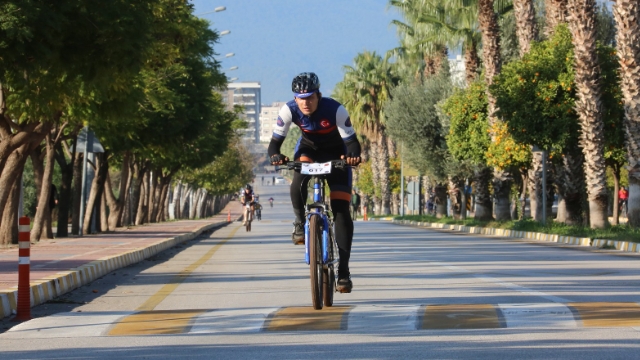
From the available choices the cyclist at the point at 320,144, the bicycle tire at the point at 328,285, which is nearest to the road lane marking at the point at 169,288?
the bicycle tire at the point at 328,285

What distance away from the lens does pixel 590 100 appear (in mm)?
32031

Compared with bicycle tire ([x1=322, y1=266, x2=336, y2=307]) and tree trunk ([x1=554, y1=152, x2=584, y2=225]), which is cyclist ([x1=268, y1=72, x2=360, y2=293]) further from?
tree trunk ([x1=554, y1=152, x2=584, y2=225])

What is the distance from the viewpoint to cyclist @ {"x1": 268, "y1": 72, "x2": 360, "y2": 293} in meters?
10.6

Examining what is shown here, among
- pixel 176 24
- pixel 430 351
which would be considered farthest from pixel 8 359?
pixel 176 24

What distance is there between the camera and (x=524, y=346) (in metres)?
8.24

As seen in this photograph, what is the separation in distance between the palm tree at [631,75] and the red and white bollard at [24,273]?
2089cm

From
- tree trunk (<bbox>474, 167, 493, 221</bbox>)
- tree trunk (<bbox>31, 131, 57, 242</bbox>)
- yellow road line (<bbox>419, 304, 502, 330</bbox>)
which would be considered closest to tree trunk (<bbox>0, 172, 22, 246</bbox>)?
tree trunk (<bbox>31, 131, 57, 242</bbox>)

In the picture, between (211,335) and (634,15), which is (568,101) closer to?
(634,15)

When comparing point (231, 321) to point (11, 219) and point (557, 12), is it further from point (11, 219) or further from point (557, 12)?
point (557, 12)

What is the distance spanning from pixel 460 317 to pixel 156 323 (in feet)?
8.71

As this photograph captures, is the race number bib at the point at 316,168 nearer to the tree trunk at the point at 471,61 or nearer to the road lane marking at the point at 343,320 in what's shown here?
the road lane marking at the point at 343,320

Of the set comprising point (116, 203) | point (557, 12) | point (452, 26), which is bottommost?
point (116, 203)

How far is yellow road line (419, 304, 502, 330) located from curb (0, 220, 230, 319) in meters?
4.39

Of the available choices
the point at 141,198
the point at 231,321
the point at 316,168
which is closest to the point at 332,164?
the point at 316,168
